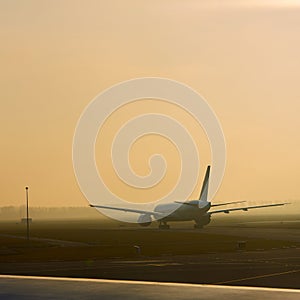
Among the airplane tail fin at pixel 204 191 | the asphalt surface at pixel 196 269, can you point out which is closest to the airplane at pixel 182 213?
the airplane tail fin at pixel 204 191

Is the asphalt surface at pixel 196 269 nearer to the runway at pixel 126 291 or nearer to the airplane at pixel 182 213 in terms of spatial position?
the runway at pixel 126 291

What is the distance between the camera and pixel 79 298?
34.3 ft

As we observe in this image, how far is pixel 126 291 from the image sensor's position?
36.8 ft

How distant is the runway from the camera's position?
1052 cm

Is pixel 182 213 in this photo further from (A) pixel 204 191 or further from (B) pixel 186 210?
(A) pixel 204 191

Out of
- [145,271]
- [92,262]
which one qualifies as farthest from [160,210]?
[145,271]

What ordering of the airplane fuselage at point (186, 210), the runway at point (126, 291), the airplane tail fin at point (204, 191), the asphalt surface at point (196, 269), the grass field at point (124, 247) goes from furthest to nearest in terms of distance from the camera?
1. the airplane tail fin at point (204, 191)
2. the airplane fuselage at point (186, 210)
3. the grass field at point (124, 247)
4. the asphalt surface at point (196, 269)
5. the runway at point (126, 291)

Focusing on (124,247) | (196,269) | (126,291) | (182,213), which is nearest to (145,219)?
(182,213)

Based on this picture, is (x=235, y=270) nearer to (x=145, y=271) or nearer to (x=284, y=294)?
(x=145, y=271)

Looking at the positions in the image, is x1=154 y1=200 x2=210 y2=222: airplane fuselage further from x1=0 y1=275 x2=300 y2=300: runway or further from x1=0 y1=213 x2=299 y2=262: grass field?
x1=0 y1=275 x2=300 y2=300: runway

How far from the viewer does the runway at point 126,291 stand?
10.5 meters

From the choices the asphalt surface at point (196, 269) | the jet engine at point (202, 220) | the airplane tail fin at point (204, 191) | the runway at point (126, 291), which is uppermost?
the airplane tail fin at point (204, 191)

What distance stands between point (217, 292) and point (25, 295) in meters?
2.93

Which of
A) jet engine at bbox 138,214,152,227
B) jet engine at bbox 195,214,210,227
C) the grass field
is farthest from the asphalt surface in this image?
jet engine at bbox 138,214,152,227
